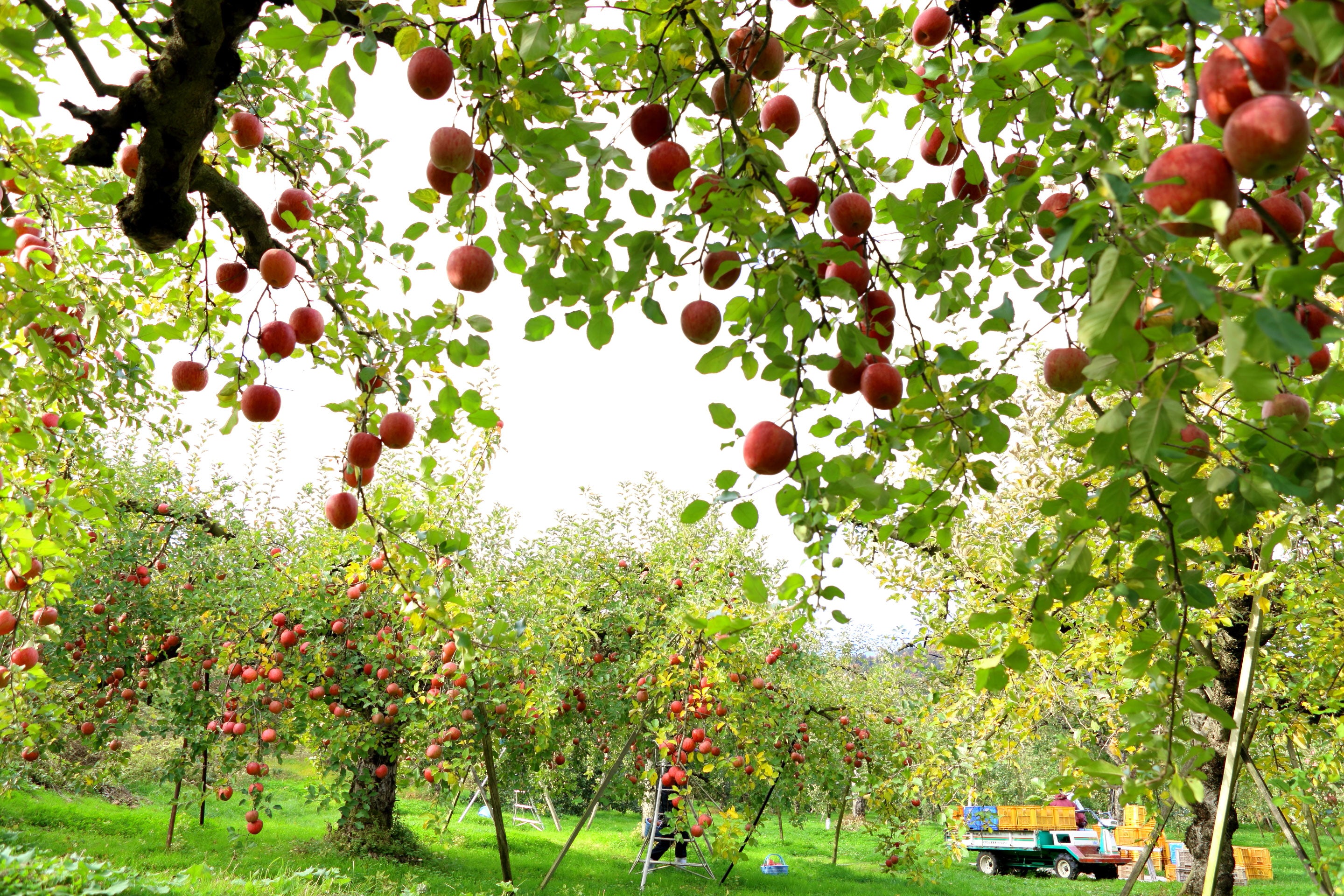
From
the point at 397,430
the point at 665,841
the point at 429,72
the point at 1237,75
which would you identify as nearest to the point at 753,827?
the point at 665,841

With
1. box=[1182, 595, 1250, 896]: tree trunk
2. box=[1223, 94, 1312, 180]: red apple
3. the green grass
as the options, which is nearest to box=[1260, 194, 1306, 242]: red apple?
box=[1223, 94, 1312, 180]: red apple

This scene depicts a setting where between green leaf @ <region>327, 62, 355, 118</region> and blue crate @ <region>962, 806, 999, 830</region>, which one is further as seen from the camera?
blue crate @ <region>962, 806, 999, 830</region>

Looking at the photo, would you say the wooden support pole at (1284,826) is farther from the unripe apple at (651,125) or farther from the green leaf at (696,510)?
the unripe apple at (651,125)

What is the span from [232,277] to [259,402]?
0.49 metres

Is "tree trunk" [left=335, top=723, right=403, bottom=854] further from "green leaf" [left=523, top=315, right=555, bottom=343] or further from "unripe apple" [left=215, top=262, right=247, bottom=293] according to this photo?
"green leaf" [left=523, top=315, right=555, bottom=343]

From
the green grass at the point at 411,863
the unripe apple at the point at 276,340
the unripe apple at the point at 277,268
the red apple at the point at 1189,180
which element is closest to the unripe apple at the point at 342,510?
the unripe apple at the point at 276,340

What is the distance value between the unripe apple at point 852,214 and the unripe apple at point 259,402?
175 centimetres

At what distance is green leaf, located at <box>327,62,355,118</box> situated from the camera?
4.23ft

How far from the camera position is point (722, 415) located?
1.47m

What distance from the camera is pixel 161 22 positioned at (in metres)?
2.18

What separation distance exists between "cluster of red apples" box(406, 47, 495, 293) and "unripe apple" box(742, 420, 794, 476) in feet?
2.29

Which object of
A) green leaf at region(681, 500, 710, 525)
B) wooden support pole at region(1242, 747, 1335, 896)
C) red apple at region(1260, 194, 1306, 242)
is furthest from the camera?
wooden support pole at region(1242, 747, 1335, 896)

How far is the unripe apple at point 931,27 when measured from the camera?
2146 millimetres

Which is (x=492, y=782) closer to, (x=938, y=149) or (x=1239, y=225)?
(x=938, y=149)
